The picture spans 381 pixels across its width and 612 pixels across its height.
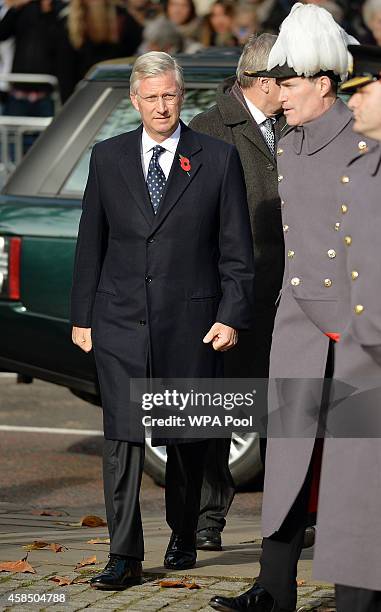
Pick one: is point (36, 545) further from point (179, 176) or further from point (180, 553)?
point (179, 176)

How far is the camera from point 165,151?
6570 millimetres

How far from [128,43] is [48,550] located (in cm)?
943

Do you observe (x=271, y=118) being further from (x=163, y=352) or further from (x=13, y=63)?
(x=13, y=63)

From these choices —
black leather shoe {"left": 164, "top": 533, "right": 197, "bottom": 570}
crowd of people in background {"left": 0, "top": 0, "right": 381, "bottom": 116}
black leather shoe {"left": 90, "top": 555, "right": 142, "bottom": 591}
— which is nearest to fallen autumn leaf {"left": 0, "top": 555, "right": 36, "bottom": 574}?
black leather shoe {"left": 90, "top": 555, "right": 142, "bottom": 591}

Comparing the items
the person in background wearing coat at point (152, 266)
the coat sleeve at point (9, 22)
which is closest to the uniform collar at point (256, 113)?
the person in background wearing coat at point (152, 266)

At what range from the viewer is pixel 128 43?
1567 centimetres

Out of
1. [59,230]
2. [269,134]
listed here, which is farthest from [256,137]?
[59,230]

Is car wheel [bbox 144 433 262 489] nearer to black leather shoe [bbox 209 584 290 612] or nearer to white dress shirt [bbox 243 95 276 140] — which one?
white dress shirt [bbox 243 95 276 140]

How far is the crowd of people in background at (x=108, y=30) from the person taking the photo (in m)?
14.7

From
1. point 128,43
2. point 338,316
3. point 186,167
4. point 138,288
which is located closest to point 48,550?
point 138,288

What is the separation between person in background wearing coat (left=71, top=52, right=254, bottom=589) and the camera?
252 inches

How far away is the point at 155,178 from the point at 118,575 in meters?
1.48

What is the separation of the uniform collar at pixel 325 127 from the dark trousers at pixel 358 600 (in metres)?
1.54

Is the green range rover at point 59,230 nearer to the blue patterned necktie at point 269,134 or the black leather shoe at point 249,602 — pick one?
the blue patterned necktie at point 269,134
